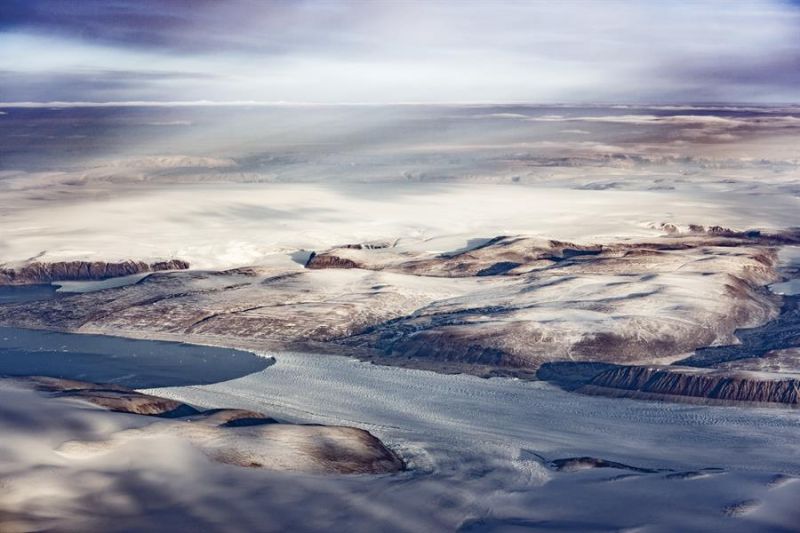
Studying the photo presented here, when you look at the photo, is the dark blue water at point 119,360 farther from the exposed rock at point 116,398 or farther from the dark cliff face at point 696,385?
the dark cliff face at point 696,385

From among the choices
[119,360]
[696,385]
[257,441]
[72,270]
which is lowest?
[696,385]

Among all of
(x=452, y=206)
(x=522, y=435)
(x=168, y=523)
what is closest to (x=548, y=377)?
(x=522, y=435)

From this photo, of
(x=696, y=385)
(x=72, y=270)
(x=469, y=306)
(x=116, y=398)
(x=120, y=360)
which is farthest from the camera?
(x=72, y=270)

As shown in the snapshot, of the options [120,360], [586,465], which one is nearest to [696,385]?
[586,465]

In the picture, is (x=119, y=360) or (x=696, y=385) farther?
(x=119, y=360)

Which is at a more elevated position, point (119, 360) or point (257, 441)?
point (257, 441)

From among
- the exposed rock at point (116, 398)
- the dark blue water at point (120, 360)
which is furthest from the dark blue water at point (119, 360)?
the exposed rock at point (116, 398)

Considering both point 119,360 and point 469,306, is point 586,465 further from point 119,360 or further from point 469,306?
point 469,306

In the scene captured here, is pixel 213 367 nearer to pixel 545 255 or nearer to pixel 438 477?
pixel 438 477
